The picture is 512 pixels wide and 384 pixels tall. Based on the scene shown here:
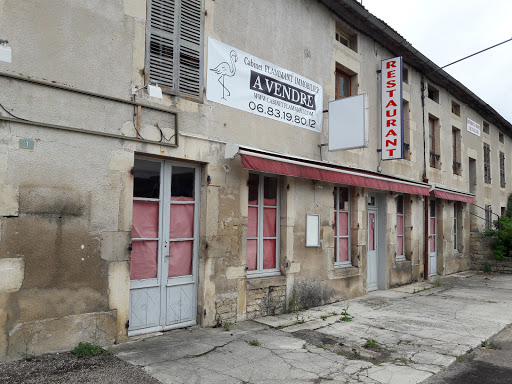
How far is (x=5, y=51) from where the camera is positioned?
12.5 ft

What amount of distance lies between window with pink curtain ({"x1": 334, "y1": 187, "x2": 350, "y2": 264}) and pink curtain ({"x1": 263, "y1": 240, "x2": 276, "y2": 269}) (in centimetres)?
180

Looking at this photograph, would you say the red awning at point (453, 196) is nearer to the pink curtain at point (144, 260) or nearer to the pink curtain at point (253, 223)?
the pink curtain at point (253, 223)

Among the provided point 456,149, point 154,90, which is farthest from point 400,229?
point 154,90

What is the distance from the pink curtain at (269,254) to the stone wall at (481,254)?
981cm

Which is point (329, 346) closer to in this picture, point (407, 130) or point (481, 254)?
point (407, 130)

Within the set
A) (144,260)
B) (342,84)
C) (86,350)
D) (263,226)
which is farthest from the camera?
(342,84)

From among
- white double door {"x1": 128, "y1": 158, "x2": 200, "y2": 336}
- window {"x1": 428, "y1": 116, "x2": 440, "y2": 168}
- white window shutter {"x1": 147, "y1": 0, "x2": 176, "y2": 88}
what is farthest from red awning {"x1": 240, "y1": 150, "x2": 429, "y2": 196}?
window {"x1": 428, "y1": 116, "x2": 440, "y2": 168}

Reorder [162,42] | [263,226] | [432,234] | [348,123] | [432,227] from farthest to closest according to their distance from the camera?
[432,227]
[432,234]
[348,123]
[263,226]
[162,42]

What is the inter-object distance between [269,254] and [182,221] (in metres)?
1.78

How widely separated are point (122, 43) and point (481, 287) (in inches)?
378

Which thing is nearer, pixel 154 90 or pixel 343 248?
pixel 154 90

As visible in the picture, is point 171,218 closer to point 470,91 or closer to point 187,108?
point 187,108

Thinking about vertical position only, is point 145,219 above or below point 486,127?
below

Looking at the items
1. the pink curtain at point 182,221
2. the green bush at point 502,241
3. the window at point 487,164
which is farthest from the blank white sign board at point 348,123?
the window at point 487,164
